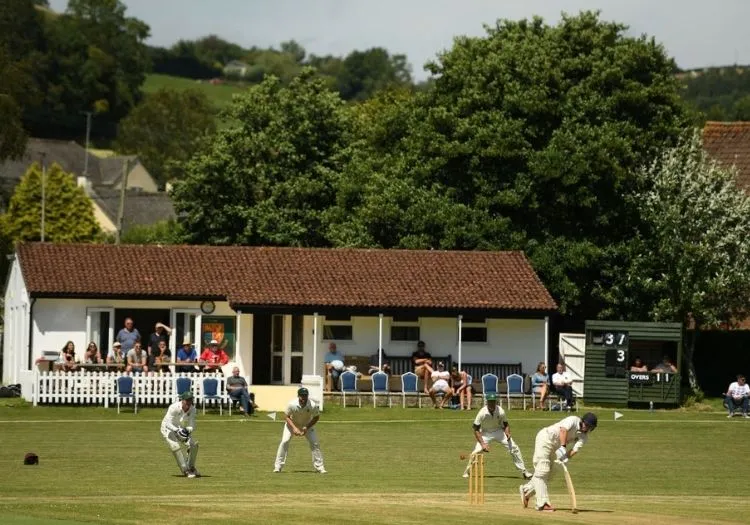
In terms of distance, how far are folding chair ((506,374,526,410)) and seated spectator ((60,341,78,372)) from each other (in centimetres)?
1168

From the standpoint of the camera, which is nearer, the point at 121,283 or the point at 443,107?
the point at 121,283

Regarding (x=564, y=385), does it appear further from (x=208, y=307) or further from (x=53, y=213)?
(x=53, y=213)

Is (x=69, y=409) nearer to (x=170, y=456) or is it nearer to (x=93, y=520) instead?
(x=170, y=456)

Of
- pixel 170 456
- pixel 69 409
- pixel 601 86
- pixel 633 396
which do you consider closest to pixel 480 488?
pixel 170 456

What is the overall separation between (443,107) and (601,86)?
203 inches

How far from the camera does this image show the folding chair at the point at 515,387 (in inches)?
1857

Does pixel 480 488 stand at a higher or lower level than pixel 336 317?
lower

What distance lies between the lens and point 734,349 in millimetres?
53125

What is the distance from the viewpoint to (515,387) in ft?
155

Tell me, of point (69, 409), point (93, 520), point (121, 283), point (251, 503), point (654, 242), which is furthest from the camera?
point (654, 242)

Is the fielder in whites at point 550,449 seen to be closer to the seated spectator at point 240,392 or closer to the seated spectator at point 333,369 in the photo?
the seated spectator at point 240,392

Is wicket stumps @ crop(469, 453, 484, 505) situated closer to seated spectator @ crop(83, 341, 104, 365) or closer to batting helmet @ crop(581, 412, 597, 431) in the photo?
batting helmet @ crop(581, 412, 597, 431)

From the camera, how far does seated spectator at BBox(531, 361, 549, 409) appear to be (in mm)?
46812

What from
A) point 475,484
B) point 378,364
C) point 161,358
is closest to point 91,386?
point 161,358
